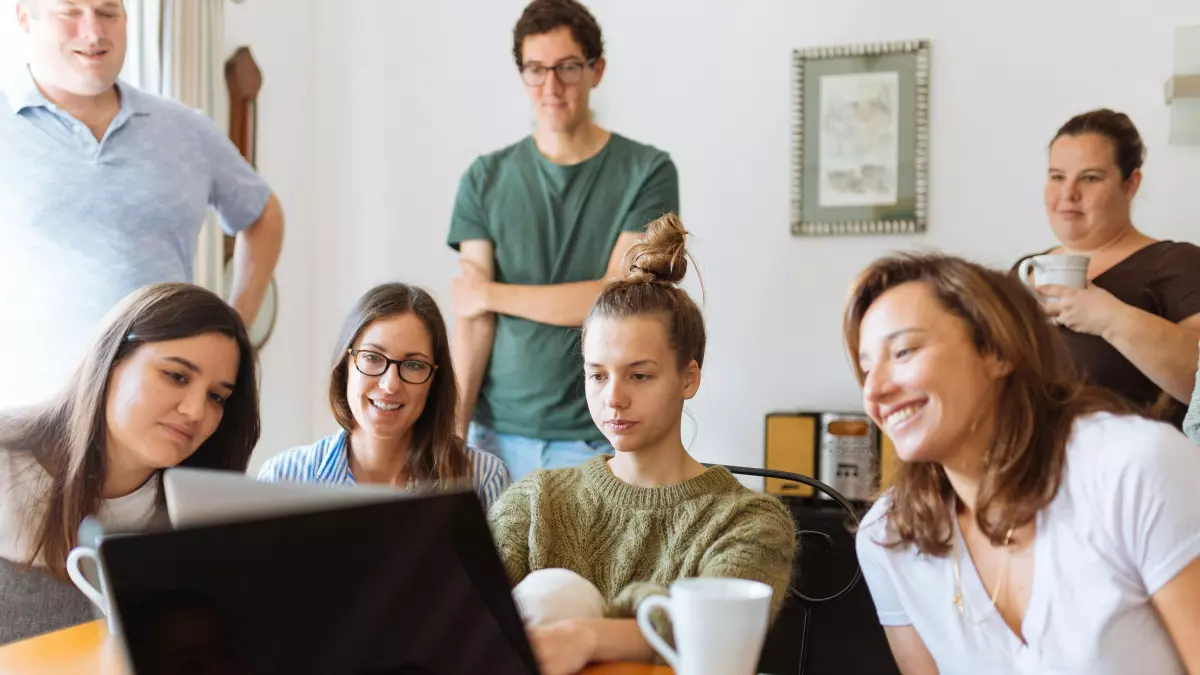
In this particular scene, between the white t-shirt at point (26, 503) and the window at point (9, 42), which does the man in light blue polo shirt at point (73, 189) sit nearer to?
the window at point (9, 42)

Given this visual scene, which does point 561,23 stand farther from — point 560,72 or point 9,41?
point 9,41

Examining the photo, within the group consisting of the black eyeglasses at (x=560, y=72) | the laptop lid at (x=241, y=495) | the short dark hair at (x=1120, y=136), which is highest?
the black eyeglasses at (x=560, y=72)

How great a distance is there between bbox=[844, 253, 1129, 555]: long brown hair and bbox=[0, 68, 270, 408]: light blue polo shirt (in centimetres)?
156

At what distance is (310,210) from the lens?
362cm

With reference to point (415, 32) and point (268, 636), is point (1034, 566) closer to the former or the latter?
point (268, 636)

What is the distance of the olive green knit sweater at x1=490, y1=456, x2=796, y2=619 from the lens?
1.42m

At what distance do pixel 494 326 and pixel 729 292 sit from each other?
1112 mm

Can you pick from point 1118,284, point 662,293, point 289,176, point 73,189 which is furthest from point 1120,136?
point 289,176

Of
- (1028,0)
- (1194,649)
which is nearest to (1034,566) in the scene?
(1194,649)

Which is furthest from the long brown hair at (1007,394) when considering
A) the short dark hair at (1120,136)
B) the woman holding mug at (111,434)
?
the short dark hair at (1120,136)

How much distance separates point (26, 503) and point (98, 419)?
0.50 feet

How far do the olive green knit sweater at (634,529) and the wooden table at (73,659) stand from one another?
322mm

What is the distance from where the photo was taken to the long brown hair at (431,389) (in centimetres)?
187

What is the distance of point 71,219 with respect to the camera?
2.11 metres
